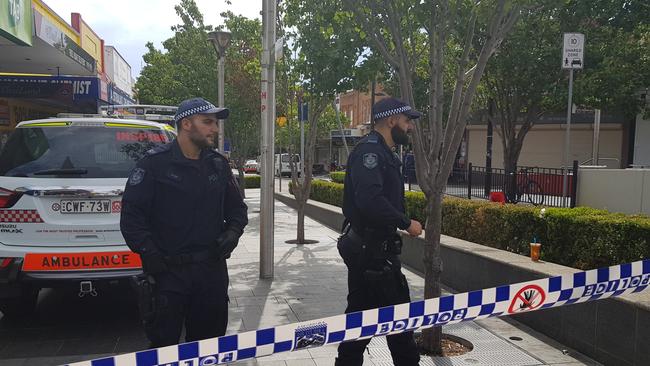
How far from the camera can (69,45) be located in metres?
11.8

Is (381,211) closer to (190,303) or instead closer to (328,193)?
(190,303)

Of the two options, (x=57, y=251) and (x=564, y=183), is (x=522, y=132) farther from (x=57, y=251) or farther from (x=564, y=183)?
(x=57, y=251)

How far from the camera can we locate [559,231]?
5297mm

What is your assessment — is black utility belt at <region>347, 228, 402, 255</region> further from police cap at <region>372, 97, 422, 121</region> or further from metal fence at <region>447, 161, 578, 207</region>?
metal fence at <region>447, 161, 578, 207</region>

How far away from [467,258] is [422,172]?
6.47 ft

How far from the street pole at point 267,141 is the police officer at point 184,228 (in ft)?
11.9

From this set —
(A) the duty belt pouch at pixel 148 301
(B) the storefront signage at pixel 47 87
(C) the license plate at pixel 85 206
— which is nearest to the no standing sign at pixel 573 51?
(C) the license plate at pixel 85 206

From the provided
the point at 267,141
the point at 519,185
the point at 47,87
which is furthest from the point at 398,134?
the point at 47,87

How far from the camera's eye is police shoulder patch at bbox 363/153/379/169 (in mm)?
3127

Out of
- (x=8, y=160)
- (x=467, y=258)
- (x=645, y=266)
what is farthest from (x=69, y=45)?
(x=645, y=266)

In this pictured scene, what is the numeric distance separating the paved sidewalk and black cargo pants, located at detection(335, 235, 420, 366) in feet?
2.52

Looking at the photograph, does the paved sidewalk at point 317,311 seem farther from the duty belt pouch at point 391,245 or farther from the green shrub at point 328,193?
the green shrub at point 328,193

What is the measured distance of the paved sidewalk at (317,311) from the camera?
404cm

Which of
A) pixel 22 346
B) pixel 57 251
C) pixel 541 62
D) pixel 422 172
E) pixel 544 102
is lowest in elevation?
pixel 22 346
